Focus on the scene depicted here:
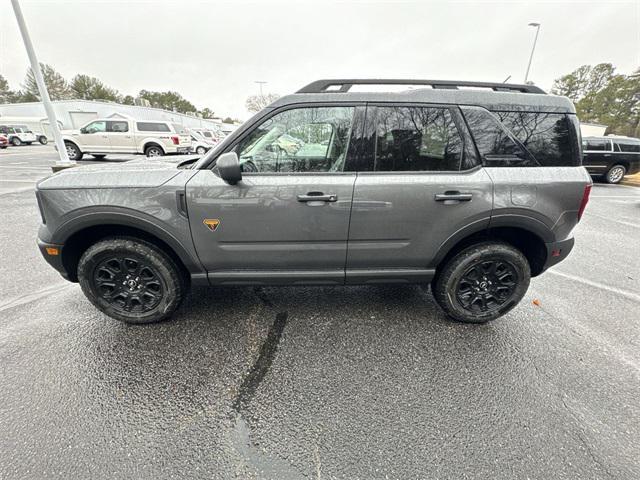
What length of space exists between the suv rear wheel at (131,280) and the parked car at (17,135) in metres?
36.3

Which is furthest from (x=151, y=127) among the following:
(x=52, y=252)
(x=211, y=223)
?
(x=211, y=223)

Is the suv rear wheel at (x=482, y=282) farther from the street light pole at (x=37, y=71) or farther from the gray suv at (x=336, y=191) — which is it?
the street light pole at (x=37, y=71)

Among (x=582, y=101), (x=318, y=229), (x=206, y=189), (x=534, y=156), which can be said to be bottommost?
(x=318, y=229)

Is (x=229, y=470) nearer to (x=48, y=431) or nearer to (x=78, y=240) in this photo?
(x=48, y=431)

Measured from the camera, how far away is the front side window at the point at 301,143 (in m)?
2.28

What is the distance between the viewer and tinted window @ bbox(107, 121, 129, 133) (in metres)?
13.4

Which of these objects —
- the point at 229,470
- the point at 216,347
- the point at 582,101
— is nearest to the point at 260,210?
the point at 216,347

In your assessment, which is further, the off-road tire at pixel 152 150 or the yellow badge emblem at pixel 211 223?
the off-road tire at pixel 152 150

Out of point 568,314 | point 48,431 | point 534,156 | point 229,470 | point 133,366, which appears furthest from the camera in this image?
point 568,314

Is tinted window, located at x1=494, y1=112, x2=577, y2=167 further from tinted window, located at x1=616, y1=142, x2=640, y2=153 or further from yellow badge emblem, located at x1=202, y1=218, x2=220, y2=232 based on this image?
tinted window, located at x1=616, y1=142, x2=640, y2=153

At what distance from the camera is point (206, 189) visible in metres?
2.20

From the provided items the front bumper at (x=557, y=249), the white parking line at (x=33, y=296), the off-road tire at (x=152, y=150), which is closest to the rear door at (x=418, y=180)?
the front bumper at (x=557, y=249)

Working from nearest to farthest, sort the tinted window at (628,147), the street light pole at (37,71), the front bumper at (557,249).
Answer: the front bumper at (557,249)
the street light pole at (37,71)
the tinted window at (628,147)

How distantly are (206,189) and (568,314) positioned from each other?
11.8ft
